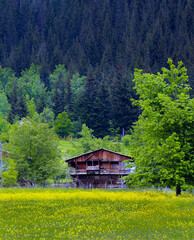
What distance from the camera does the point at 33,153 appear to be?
6631cm

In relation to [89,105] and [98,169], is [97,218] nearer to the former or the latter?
[98,169]

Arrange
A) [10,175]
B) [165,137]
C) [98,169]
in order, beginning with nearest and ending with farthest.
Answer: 1. [165,137]
2. [10,175]
3. [98,169]

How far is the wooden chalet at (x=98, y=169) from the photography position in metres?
77.2

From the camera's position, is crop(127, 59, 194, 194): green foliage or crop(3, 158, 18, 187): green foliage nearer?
crop(127, 59, 194, 194): green foliage

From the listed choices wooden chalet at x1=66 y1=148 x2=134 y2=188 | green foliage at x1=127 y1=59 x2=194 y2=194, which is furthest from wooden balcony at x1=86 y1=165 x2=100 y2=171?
green foliage at x1=127 y1=59 x2=194 y2=194

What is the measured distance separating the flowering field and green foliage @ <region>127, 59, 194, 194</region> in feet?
16.6

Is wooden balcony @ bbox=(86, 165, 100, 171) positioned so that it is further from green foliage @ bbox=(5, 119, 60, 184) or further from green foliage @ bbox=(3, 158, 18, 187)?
green foliage @ bbox=(3, 158, 18, 187)

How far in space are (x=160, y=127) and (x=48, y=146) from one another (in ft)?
116

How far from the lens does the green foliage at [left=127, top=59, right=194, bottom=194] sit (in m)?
33.8

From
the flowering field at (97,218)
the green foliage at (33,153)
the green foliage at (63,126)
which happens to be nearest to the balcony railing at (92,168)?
the green foliage at (33,153)

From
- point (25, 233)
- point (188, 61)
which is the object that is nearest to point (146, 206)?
point (25, 233)

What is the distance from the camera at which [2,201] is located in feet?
99.9

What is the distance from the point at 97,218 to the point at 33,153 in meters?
45.4

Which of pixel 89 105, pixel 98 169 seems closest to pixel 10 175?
pixel 98 169
